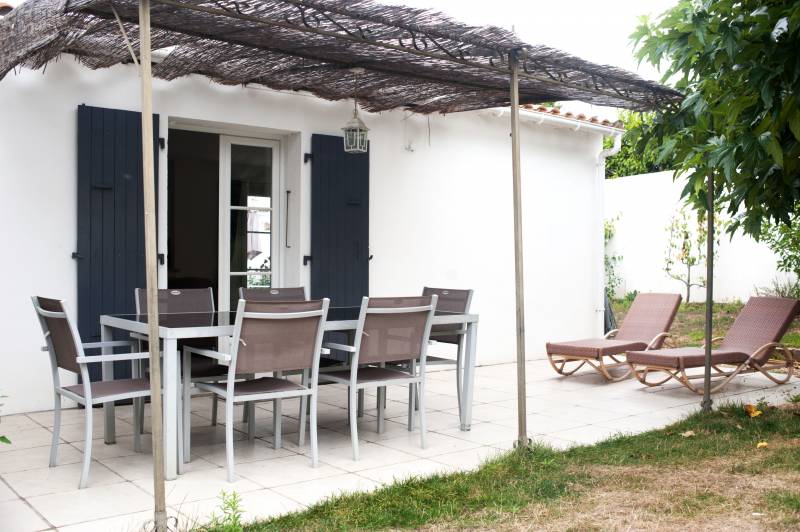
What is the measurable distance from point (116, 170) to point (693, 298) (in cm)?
1044

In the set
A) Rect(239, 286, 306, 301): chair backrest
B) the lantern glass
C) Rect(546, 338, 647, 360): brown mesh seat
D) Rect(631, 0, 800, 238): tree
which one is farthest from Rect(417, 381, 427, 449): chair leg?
Rect(546, 338, 647, 360): brown mesh seat

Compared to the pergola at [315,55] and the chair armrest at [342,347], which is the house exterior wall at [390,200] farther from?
the chair armrest at [342,347]

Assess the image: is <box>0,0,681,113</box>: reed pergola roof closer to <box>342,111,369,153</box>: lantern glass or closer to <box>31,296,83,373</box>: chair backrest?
<box>342,111,369,153</box>: lantern glass

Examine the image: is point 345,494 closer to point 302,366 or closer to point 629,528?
point 302,366

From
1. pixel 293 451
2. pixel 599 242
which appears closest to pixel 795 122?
pixel 293 451

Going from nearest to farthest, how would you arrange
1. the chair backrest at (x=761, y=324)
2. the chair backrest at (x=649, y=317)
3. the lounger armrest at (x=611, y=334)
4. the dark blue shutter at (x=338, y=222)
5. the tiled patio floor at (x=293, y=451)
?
the tiled patio floor at (x=293, y=451) < the chair backrest at (x=761, y=324) < the dark blue shutter at (x=338, y=222) < the chair backrest at (x=649, y=317) < the lounger armrest at (x=611, y=334)

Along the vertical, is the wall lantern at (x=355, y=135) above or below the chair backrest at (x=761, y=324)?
above

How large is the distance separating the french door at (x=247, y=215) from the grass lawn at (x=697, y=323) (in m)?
5.16

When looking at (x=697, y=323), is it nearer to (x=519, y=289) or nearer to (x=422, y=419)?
(x=519, y=289)

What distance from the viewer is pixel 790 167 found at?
15.0 ft

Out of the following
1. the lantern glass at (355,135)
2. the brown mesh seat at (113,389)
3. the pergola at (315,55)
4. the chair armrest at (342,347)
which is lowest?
the brown mesh seat at (113,389)

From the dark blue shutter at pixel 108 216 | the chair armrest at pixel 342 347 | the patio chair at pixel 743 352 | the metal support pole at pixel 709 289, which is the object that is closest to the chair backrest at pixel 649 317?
the patio chair at pixel 743 352

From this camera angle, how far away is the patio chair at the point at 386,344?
438 centimetres

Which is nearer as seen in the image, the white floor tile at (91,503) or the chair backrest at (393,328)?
the white floor tile at (91,503)
